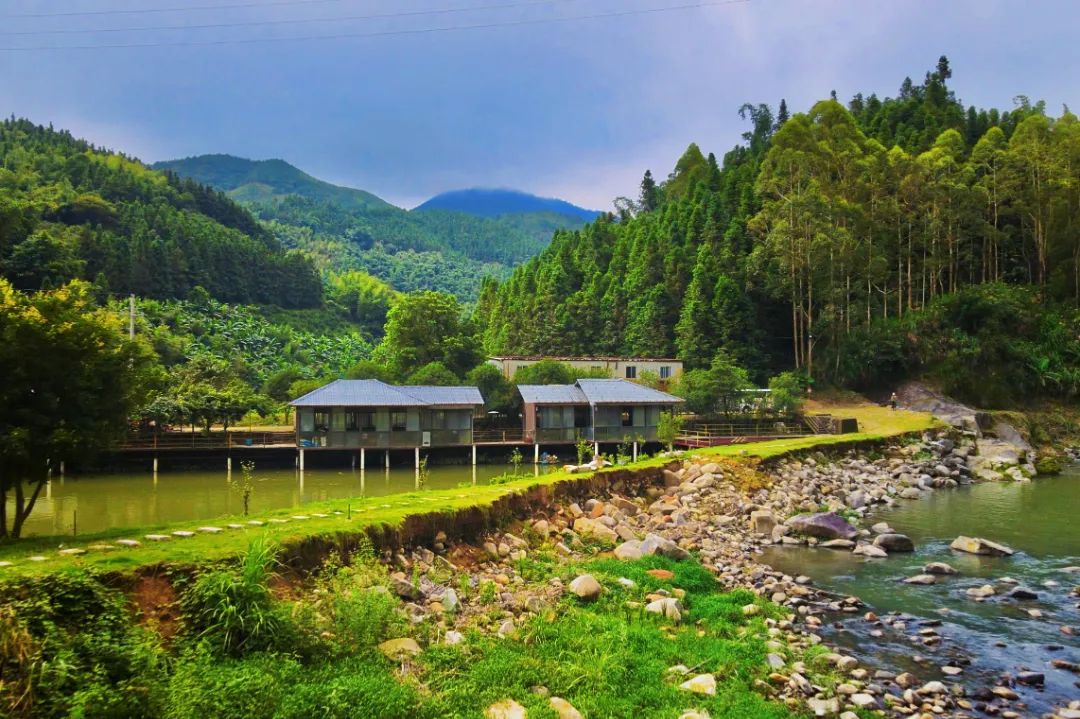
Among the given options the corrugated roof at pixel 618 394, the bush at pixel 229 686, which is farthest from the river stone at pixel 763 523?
the corrugated roof at pixel 618 394

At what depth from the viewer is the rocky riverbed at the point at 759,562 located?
8.30 meters

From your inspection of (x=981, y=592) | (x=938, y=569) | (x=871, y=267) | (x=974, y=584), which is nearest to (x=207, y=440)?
(x=938, y=569)

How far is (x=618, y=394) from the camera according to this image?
1415 inches

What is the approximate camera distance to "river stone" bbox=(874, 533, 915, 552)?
15727 millimetres

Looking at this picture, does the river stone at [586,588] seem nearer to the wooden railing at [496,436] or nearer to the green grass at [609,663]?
the green grass at [609,663]

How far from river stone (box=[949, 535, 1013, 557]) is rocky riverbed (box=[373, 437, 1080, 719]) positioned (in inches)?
1.5

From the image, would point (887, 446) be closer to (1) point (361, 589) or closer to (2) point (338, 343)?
(1) point (361, 589)

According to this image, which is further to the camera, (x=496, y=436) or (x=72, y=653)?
(x=496, y=436)

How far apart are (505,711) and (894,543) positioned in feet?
40.0

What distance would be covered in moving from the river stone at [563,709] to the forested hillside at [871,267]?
3749 centimetres

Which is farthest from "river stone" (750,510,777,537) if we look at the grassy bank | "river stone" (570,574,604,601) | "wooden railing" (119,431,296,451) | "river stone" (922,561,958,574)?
"wooden railing" (119,431,296,451)

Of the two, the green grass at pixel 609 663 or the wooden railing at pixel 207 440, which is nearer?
the green grass at pixel 609 663

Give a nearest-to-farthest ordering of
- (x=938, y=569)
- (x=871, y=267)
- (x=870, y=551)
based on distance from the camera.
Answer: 1. (x=938, y=569)
2. (x=870, y=551)
3. (x=871, y=267)

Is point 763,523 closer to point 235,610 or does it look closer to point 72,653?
point 235,610
